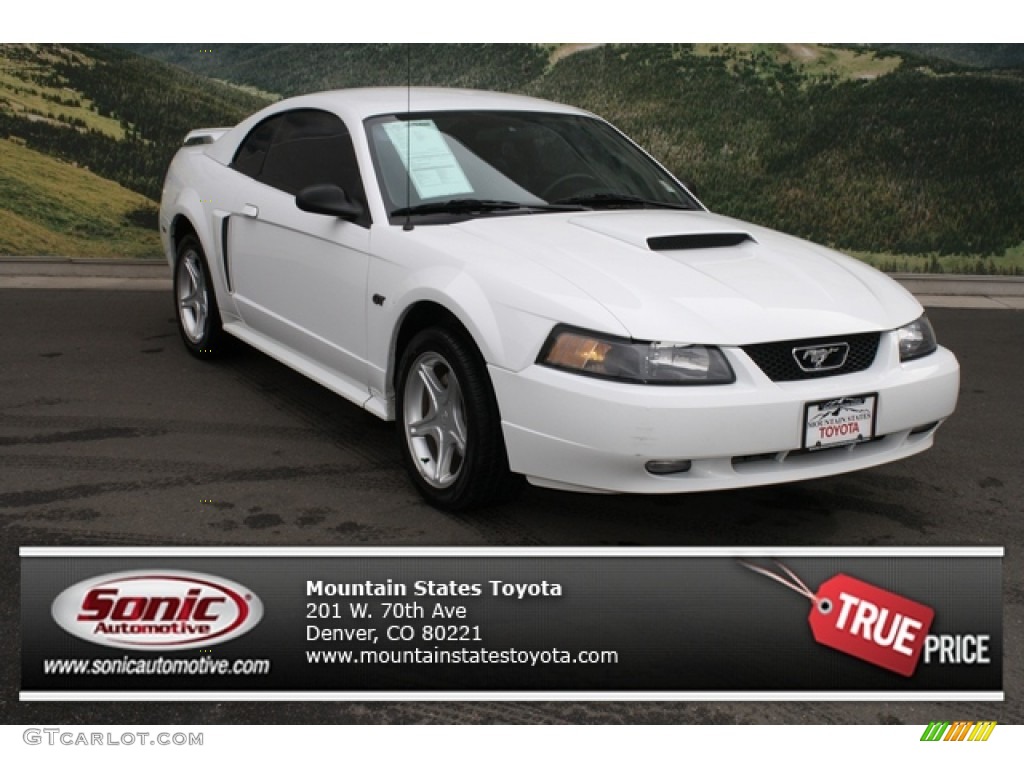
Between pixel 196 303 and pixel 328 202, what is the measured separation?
7.39 feet

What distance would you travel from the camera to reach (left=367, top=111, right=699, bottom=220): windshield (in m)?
5.42

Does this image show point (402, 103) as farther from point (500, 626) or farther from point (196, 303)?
point (500, 626)

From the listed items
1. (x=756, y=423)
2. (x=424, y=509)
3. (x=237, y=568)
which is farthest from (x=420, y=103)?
(x=237, y=568)

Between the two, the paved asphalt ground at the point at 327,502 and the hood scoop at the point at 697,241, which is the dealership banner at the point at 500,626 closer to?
the paved asphalt ground at the point at 327,502

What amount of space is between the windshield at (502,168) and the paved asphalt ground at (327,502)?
1.20 m

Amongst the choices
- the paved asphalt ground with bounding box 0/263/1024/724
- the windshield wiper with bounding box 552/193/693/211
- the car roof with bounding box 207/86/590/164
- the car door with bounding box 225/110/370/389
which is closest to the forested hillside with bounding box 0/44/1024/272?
the paved asphalt ground with bounding box 0/263/1024/724

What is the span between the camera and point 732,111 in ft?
43.1

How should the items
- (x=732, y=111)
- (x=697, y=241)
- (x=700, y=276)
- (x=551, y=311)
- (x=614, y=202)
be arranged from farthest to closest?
(x=732, y=111) → (x=614, y=202) → (x=697, y=241) → (x=700, y=276) → (x=551, y=311)

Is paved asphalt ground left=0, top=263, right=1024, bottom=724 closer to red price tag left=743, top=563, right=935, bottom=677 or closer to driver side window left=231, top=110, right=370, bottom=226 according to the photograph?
red price tag left=743, top=563, right=935, bottom=677

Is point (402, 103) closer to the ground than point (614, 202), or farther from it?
farther from it

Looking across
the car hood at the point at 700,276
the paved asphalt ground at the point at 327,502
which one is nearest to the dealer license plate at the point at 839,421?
the car hood at the point at 700,276

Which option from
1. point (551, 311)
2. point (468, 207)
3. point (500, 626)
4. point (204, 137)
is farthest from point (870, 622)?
point (204, 137)

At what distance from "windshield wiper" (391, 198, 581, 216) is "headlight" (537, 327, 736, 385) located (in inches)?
47.4
